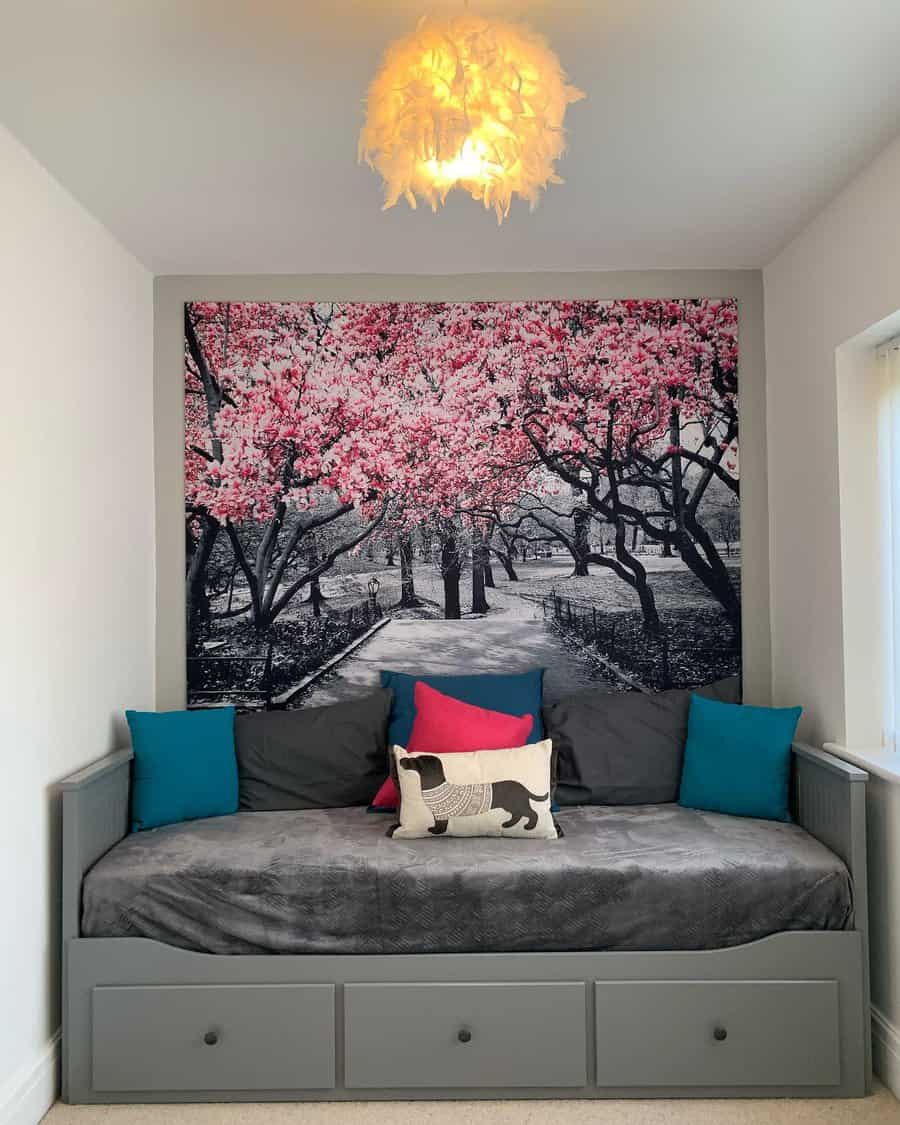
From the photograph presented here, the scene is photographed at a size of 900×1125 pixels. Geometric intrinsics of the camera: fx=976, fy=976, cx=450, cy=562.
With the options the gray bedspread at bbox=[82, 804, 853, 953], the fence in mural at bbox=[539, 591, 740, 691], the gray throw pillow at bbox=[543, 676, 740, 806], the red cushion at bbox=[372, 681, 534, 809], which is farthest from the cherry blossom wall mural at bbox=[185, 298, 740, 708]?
the gray bedspread at bbox=[82, 804, 853, 953]

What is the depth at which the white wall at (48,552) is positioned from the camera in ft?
8.30

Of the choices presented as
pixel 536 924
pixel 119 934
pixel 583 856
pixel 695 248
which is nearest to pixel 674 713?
pixel 583 856

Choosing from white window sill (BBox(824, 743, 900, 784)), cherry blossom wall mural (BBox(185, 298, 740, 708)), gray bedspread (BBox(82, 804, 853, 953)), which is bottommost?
gray bedspread (BBox(82, 804, 853, 953))

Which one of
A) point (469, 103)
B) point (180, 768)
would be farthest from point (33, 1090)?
point (469, 103)

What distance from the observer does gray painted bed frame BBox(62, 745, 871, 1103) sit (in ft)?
8.77

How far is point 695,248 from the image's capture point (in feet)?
11.4

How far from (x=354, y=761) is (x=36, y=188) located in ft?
6.66

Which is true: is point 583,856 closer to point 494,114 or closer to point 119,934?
point 119,934

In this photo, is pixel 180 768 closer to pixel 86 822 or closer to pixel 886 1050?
pixel 86 822

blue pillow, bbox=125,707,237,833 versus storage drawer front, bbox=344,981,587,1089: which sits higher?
blue pillow, bbox=125,707,237,833

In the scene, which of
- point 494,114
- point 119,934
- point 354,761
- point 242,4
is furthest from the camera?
point 354,761

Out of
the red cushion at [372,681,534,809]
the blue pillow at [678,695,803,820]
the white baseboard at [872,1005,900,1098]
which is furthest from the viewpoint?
the red cushion at [372,681,534,809]

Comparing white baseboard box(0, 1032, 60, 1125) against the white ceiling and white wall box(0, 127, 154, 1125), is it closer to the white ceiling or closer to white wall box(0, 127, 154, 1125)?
white wall box(0, 127, 154, 1125)

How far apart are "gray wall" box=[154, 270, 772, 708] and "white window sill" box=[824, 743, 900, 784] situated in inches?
27.4
